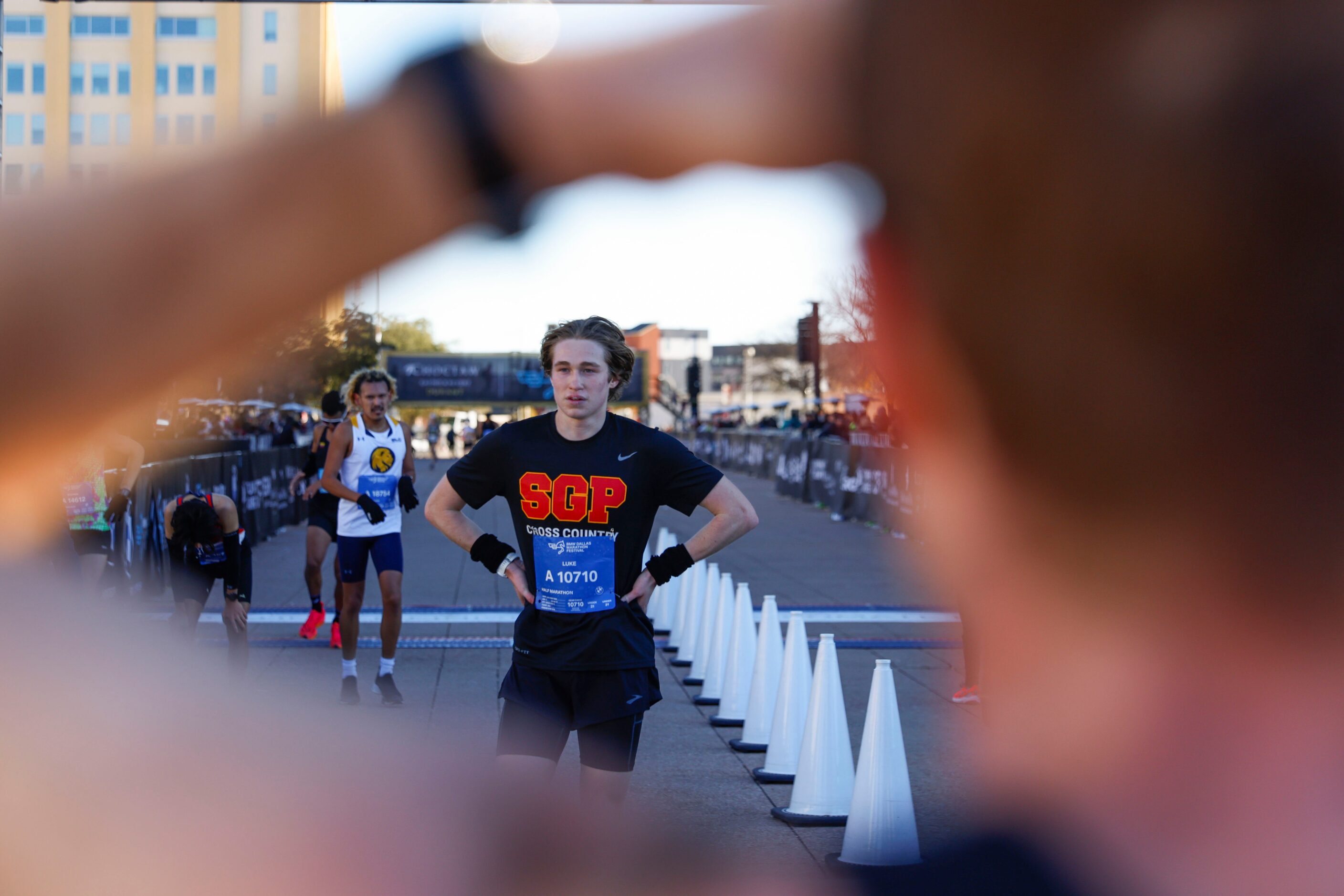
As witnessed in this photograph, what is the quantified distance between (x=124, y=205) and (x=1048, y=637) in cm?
88

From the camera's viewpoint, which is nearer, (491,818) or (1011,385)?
(1011,385)

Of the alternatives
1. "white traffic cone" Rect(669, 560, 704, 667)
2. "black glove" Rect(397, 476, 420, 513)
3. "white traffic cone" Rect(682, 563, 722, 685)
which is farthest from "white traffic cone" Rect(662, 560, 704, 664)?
"black glove" Rect(397, 476, 420, 513)

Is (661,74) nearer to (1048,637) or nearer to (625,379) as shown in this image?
(1048,637)

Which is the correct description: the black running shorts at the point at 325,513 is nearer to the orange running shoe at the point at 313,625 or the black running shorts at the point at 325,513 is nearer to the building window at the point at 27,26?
the orange running shoe at the point at 313,625

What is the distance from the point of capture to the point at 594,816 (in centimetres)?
285

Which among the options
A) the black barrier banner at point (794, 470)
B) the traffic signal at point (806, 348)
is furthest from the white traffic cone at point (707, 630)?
the traffic signal at point (806, 348)

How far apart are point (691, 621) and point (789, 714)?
3.23 metres

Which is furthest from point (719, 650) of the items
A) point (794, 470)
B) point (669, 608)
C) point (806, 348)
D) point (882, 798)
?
point (806, 348)

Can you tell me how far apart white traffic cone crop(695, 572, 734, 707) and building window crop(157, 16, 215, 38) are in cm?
646

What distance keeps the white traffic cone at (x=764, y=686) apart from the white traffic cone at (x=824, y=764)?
120 cm

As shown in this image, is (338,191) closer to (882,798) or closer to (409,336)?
(409,336)

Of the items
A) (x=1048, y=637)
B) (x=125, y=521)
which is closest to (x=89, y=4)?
(x=1048, y=637)

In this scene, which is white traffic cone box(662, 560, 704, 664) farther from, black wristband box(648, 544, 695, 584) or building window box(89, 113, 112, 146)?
building window box(89, 113, 112, 146)

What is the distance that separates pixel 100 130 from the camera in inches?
37.0
